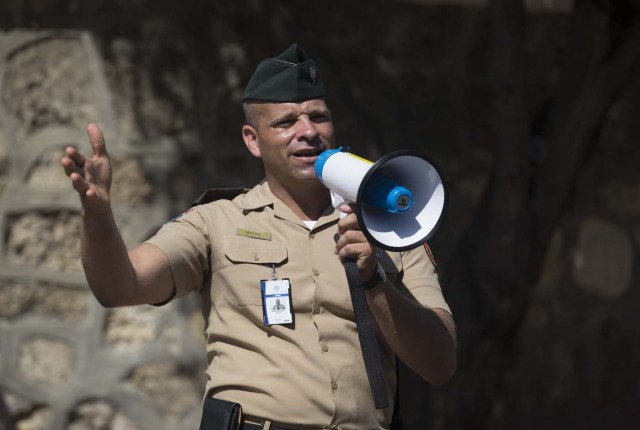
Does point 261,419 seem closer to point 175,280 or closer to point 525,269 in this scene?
point 175,280

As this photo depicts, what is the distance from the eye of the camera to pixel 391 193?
2.59 m

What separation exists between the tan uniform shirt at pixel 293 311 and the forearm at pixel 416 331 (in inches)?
3.5

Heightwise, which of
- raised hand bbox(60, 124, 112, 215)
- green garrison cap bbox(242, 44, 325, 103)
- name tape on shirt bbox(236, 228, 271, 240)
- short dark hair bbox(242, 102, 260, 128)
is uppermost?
green garrison cap bbox(242, 44, 325, 103)

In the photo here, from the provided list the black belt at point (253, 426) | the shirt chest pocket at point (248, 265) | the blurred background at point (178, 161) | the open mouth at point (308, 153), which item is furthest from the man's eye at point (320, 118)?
the blurred background at point (178, 161)

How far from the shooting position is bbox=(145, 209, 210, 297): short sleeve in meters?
2.75

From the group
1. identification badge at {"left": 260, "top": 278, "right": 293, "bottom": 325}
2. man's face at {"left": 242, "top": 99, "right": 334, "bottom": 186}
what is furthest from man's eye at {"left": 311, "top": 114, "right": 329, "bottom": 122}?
identification badge at {"left": 260, "top": 278, "right": 293, "bottom": 325}

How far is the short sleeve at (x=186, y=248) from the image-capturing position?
2.75m

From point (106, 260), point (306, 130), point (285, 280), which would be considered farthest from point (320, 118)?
point (106, 260)

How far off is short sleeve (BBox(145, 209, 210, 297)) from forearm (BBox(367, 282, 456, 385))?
1.52 ft

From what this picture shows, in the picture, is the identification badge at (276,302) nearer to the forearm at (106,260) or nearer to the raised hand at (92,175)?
the forearm at (106,260)

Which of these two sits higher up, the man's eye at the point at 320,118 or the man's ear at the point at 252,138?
the man's eye at the point at 320,118

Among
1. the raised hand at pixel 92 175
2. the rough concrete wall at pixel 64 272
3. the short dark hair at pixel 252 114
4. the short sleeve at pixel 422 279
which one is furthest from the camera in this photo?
the rough concrete wall at pixel 64 272

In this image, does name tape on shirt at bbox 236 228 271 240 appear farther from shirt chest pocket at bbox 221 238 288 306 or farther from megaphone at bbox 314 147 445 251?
megaphone at bbox 314 147 445 251

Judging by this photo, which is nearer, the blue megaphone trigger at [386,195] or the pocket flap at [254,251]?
the blue megaphone trigger at [386,195]
